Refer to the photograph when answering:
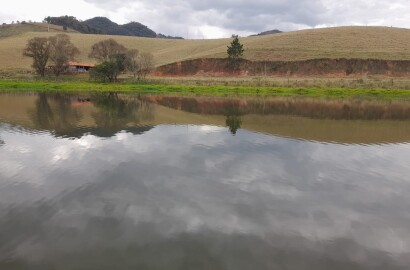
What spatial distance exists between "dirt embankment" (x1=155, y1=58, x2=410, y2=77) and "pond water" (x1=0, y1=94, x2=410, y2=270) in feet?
236

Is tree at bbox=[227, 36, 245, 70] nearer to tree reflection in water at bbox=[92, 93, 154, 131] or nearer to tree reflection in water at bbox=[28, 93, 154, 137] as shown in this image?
tree reflection in water at bbox=[92, 93, 154, 131]

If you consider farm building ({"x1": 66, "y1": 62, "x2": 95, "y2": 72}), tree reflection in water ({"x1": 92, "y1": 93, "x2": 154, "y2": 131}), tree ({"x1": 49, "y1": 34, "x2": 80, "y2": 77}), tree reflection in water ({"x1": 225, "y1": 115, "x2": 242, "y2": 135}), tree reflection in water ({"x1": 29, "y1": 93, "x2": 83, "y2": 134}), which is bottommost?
tree reflection in water ({"x1": 225, "y1": 115, "x2": 242, "y2": 135})

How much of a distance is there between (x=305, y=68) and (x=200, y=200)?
89.2 meters

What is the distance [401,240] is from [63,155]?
51.1 ft

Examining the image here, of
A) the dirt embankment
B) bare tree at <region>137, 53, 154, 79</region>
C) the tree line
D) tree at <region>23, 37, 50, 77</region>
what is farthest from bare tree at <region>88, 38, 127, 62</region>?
bare tree at <region>137, 53, 154, 79</region>

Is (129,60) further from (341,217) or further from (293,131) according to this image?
(341,217)

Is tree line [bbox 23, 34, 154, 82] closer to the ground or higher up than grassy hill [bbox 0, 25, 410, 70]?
closer to the ground

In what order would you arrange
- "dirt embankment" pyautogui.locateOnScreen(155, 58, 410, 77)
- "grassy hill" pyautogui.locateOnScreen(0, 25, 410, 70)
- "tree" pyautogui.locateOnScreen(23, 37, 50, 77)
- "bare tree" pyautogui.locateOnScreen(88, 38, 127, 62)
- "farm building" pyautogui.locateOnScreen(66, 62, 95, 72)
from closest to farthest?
"tree" pyautogui.locateOnScreen(23, 37, 50, 77)
"dirt embankment" pyautogui.locateOnScreen(155, 58, 410, 77)
"bare tree" pyautogui.locateOnScreen(88, 38, 127, 62)
"grassy hill" pyautogui.locateOnScreen(0, 25, 410, 70)
"farm building" pyautogui.locateOnScreen(66, 62, 95, 72)

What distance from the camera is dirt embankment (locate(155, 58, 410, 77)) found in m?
95.1

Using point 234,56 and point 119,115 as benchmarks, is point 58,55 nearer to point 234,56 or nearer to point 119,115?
point 234,56

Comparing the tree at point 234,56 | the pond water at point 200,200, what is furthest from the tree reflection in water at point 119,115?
the tree at point 234,56

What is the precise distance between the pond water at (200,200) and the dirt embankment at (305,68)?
72050mm

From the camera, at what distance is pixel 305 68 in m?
97.9

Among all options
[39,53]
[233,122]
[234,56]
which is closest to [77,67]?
[39,53]
